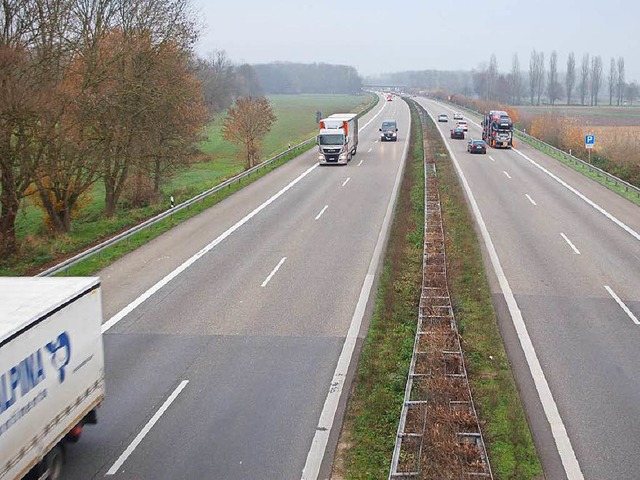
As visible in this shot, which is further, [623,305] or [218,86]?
[218,86]

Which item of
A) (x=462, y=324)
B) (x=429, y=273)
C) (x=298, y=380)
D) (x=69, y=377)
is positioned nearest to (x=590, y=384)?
(x=462, y=324)

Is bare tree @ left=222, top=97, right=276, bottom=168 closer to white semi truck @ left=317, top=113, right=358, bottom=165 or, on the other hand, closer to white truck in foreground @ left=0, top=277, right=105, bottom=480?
white semi truck @ left=317, top=113, right=358, bottom=165

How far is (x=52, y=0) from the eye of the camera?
91.5 feet

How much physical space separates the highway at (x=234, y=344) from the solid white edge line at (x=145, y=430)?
0.03m

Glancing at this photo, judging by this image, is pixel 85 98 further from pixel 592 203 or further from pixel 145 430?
pixel 592 203

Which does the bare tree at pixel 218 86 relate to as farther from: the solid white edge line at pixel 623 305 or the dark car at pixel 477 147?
the solid white edge line at pixel 623 305

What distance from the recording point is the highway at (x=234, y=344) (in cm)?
1055

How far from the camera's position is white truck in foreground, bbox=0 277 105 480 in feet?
26.3

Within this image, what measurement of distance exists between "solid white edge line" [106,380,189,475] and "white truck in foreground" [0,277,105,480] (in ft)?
2.26

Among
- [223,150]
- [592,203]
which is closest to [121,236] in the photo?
[592,203]

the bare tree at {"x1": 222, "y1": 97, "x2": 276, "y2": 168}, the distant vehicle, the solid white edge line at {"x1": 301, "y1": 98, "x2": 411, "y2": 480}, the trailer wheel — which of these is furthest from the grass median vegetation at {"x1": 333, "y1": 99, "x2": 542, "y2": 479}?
the distant vehicle

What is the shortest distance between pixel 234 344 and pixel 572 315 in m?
8.20

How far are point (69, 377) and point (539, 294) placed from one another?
12957mm

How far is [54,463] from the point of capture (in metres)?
9.51
